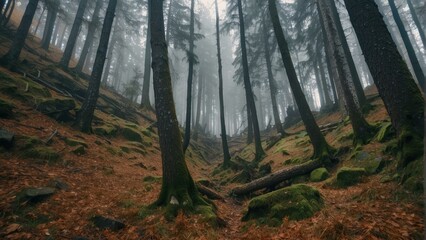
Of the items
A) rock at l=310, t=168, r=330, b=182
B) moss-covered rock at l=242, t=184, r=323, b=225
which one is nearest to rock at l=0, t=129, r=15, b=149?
moss-covered rock at l=242, t=184, r=323, b=225

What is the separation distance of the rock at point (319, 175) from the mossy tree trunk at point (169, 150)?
12.7ft

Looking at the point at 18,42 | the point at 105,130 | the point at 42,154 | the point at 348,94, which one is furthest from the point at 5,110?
the point at 348,94

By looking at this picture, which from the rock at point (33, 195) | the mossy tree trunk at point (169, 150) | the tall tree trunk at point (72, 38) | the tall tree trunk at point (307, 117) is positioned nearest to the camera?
the rock at point (33, 195)

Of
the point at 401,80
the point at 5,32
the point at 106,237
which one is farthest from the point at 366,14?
the point at 5,32

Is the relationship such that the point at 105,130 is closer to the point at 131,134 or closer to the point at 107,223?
the point at 131,134

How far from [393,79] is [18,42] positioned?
55.0 feet

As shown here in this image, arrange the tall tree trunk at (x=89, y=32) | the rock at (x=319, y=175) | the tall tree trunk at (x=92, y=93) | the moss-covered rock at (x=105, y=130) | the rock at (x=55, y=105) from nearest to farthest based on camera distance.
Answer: the rock at (x=319, y=175)
the rock at (x=55, y=105)
the tall tree trunk at (x=92, y=93)
the moss-covered rock at (x=105, y=130)
the tall tree trunk at (x=89, y=32)

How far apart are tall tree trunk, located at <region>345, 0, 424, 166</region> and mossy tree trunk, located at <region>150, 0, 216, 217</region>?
4396 mm

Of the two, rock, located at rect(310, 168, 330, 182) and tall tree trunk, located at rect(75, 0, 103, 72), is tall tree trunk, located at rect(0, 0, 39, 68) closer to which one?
tall tree trunk, located at rect(75, 0, 103, 72)

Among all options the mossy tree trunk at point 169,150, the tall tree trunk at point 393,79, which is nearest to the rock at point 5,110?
the mossy tree trunk at point 169,150

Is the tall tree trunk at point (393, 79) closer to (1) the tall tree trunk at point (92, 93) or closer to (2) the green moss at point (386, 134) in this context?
(2) the green moss at point (386, 134)

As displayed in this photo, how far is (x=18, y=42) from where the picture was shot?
1288 cm

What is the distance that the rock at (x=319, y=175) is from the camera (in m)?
7.44

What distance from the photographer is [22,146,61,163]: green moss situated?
7239 millimetres
